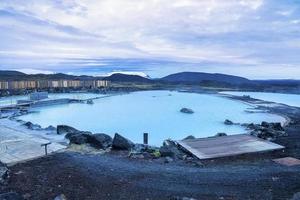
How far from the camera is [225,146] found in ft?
26.6

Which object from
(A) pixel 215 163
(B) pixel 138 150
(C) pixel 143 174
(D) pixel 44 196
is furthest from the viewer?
(B) pixel 138 150

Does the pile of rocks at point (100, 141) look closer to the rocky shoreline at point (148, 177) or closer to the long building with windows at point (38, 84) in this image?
the rocky shoreline at point (148, 177)

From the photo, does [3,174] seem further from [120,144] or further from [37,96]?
[37,96]

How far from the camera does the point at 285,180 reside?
5.38 meters

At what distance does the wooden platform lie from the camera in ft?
24.5

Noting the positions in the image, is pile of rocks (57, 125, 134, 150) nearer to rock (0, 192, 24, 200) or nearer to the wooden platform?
the wooden platform

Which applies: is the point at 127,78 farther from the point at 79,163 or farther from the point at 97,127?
Result: the point at 79,163

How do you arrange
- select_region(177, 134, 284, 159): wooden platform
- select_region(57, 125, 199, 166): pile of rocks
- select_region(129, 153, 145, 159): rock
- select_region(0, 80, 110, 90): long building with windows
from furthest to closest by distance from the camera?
1. select_region(0, 80, 110, 90): long building with windows
2. select_region(177, 134, 284, 159): wooden platform
3. select_region(57, 125, 199, 166): pile of rocks
4. select_region(129, 153, 145, 159): rock

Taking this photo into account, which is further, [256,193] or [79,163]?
[79,163]

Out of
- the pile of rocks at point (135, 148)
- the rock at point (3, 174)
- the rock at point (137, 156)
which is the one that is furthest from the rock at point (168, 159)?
the rock at point (3, 174)

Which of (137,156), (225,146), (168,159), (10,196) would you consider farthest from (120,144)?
(10,196)

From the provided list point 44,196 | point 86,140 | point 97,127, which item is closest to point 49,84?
point 97,127

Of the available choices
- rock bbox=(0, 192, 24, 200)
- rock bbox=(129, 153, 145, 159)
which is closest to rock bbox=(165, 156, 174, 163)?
rock bbox=(129, 153, 145, 159)

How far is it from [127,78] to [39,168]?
9061 centimetres
